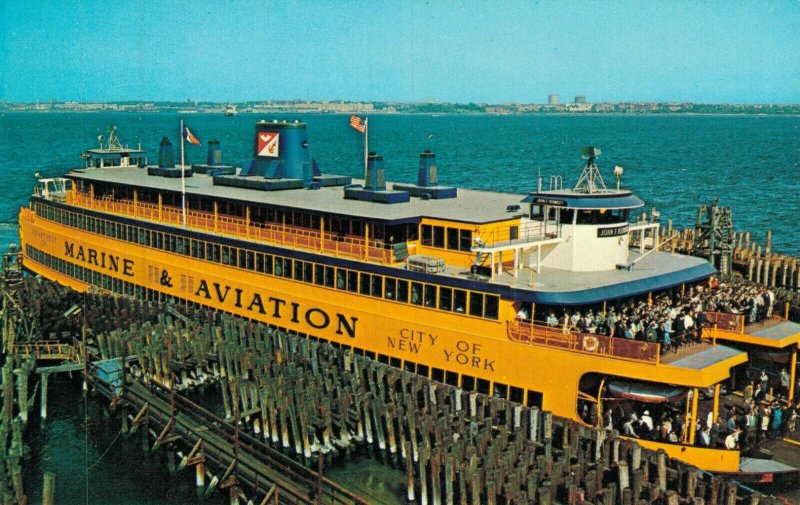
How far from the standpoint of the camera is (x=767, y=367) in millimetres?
33594

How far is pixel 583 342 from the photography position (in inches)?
1102

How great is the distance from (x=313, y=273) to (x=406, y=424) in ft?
32.7

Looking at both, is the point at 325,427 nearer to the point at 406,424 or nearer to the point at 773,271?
the point at 406,424

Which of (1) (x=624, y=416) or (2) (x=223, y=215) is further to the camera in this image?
(2) (x=223, y=215)

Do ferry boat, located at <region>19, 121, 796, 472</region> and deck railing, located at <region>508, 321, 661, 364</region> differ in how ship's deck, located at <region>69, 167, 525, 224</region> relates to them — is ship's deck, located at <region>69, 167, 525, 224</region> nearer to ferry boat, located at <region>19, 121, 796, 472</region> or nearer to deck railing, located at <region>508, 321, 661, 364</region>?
ferry boat, located at <region>19, 121, 796, 472</region>

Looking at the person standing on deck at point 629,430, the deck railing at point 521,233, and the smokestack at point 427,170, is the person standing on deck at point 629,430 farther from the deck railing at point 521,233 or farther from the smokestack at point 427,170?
the smokestack at point 427,170

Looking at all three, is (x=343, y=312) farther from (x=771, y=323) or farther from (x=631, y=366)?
(x=771, y=323)

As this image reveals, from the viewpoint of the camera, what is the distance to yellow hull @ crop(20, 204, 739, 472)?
90.5ft

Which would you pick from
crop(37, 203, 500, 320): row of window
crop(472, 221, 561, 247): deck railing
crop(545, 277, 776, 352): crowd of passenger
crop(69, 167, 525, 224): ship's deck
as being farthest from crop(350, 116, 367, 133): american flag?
crop(545, 277, 776, 352): crowd of passenger

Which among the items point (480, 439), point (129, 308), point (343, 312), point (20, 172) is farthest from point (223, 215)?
point (20, 172)

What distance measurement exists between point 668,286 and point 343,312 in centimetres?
1353

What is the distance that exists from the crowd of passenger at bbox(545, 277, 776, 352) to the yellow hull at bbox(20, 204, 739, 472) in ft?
4.96

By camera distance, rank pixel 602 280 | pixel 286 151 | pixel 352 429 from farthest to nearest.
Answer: pixel 286 151, pixel 602 280, pixel 352 429

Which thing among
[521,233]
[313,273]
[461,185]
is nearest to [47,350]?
[313,273]
